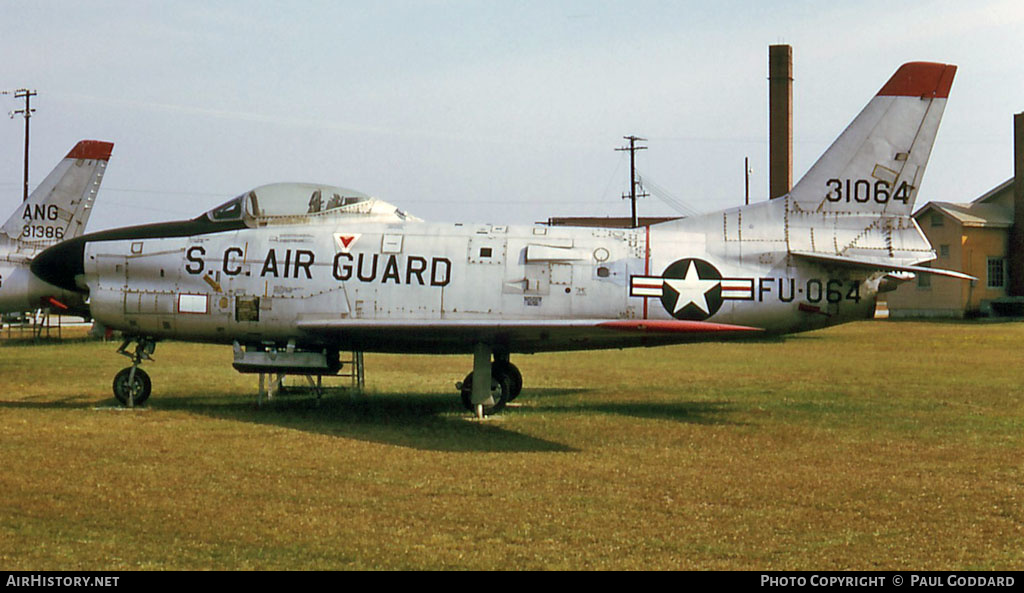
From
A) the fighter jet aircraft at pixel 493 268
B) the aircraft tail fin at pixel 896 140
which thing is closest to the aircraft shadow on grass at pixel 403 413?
the fighter jet aircraft at pixel 493 268

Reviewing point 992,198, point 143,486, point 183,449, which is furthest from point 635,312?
point 992,198

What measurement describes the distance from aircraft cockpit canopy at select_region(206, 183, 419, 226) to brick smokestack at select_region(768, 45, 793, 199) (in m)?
38.4

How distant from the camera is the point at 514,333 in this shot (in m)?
14.6

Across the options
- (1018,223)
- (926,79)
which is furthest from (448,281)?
(1018,223)

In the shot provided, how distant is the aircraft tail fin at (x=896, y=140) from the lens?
16.0 metres

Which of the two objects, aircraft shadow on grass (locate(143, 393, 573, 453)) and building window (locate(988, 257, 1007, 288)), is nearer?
aircraft shadow on grass (locate(143, 393, 573, 453))

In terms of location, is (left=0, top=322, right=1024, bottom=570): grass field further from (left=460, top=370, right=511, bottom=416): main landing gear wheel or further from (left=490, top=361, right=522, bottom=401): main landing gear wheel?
(left=490, top=361, right=522, bottom=401): main landing gear wheel

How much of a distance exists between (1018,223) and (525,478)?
197ft

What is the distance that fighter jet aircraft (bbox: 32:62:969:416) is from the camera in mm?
15422

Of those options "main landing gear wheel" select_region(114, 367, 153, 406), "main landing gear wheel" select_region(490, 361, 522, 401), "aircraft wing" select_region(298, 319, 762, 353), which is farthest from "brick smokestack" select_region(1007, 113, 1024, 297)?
"main landing gear wheel" select_region(114, 367, 153, 406)

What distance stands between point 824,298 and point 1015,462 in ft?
15.0

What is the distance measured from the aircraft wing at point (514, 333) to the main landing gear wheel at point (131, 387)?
2.91 metres

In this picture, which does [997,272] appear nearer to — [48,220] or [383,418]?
[48,220]

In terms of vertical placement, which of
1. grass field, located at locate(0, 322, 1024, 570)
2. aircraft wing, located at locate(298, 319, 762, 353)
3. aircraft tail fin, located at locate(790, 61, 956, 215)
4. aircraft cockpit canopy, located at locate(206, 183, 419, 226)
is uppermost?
aircraft tail fin, located at locate(790, 61, 956, 215)
